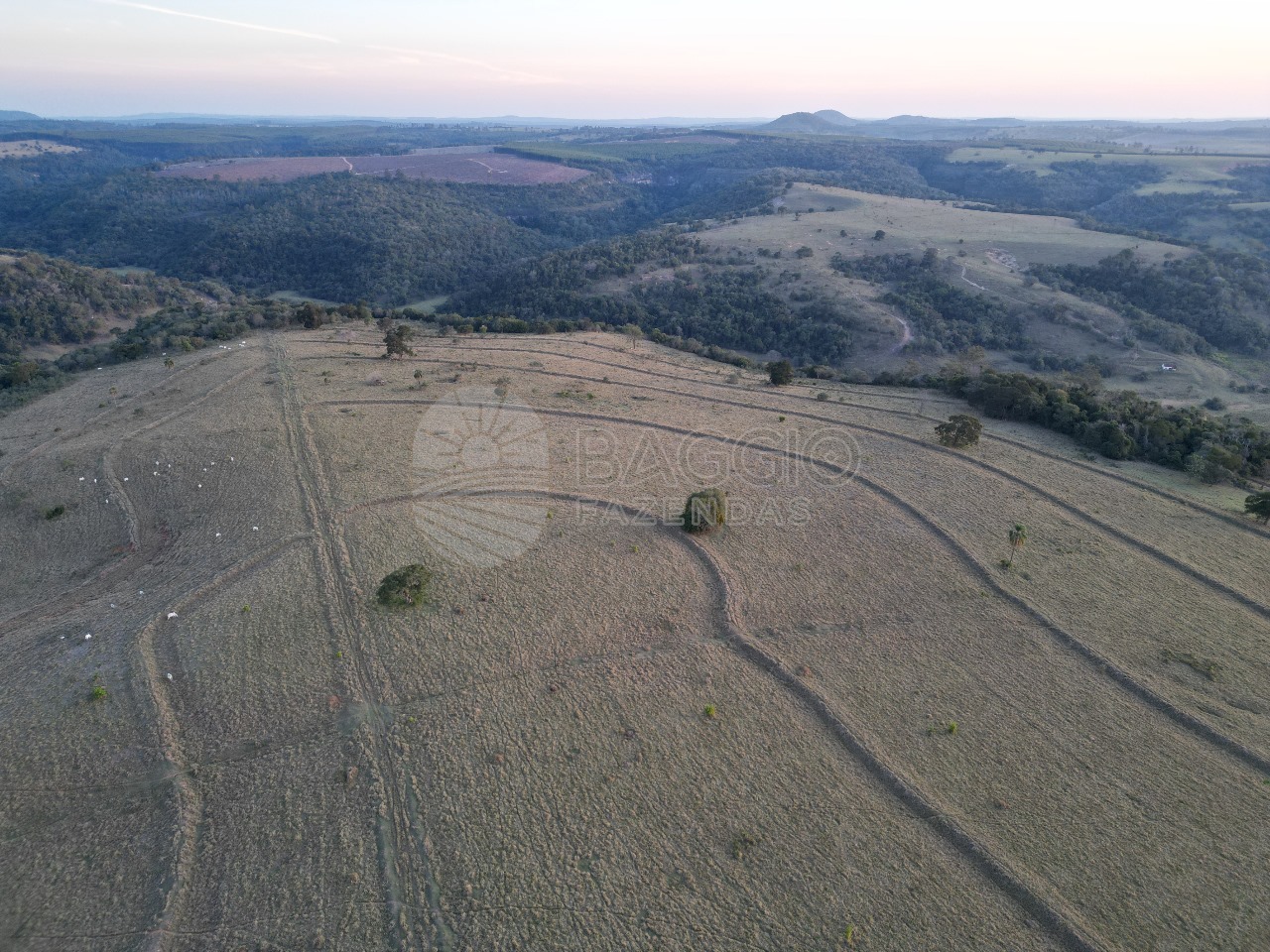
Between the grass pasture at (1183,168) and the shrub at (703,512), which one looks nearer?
the shrub at (703,512)

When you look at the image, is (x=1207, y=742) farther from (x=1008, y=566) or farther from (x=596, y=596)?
(x=596, y=596)

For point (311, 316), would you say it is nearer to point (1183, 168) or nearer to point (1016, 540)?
point (1016, 540)

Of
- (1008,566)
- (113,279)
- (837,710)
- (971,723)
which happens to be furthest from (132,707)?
(113,279)

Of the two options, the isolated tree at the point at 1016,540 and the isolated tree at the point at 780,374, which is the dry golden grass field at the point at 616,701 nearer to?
the isolated tree at the point at 1016,540

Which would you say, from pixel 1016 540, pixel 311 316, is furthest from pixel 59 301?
pixel 1016 540

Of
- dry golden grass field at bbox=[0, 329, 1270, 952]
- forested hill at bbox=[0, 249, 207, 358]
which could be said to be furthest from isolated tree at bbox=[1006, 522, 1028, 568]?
forested hill at bbox=[0, 249, 207, 358]

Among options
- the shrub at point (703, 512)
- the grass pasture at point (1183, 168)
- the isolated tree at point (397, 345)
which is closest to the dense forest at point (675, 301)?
the isolated tree at point (397, 345)

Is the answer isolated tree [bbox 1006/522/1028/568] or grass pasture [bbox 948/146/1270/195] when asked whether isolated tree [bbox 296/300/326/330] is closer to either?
isolated tree [bbox 1006/522/1028/568]
